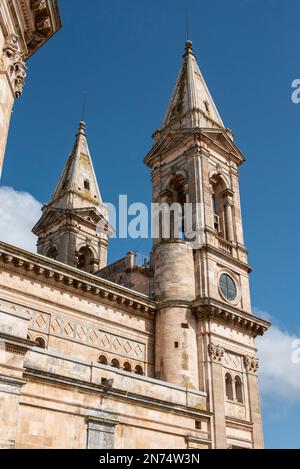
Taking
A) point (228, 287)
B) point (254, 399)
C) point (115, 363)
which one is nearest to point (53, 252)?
point (228, 287)

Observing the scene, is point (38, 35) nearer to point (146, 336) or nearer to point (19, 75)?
point (19, 75)

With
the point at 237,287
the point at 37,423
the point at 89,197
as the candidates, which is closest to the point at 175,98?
the point at 89,197

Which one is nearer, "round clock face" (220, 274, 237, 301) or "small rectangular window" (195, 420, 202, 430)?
"small rectangular window" (195, 420, 202, 430)

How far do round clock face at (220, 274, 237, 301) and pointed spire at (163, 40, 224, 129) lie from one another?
32.7ft

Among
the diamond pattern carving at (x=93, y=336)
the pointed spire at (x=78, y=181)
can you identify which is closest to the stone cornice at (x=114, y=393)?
the diamond pattern carving at (x=93, y=336)

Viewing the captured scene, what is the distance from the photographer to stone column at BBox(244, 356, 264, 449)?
93.7 feet

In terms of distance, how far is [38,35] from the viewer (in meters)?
15.6

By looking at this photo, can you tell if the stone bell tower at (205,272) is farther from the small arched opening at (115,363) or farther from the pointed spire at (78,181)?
the pointed spire at (78,181)

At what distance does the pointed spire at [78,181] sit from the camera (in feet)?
135

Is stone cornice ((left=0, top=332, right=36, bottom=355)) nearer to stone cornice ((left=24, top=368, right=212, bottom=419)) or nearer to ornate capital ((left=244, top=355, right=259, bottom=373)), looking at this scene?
stone cornice ((left=24, top=368, right=212, bottom=419))

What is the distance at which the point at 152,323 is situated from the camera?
29.3m

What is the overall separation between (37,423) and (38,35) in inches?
478

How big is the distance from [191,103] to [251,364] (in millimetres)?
17016

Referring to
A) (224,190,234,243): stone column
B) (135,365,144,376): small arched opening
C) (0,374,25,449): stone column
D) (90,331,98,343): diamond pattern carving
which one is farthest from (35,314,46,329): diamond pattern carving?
(224,190,234,243): stone column
